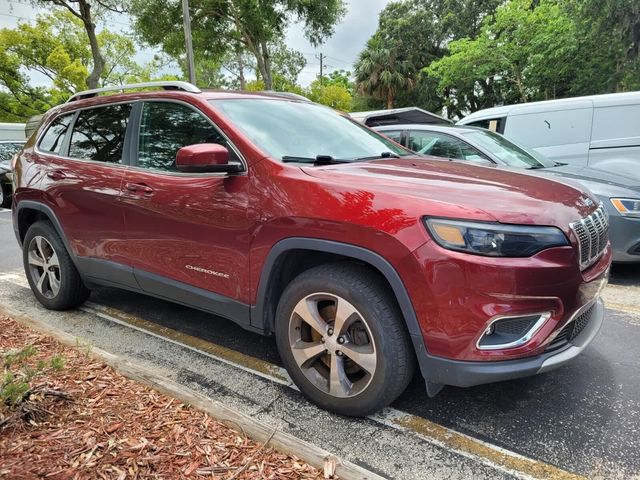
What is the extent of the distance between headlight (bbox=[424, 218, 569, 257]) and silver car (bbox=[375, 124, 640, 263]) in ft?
7.22

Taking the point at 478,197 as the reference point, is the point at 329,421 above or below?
below

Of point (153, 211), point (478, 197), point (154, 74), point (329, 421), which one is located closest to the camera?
point (478, 197)

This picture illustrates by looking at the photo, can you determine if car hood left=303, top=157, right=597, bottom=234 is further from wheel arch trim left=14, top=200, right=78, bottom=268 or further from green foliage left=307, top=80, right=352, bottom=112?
green foliage left=307, top=80, right=352, bottom=112

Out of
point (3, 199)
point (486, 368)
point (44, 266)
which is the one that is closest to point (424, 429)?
point (486, 368)

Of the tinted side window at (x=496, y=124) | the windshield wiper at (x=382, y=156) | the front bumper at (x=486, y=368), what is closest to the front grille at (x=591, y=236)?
the front bumper at (x=486, y=368)

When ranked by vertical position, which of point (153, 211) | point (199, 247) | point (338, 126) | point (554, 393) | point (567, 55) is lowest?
point (554, 393)

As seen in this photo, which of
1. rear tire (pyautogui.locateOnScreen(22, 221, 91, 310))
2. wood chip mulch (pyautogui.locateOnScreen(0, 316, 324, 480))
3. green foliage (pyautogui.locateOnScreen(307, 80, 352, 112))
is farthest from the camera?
green foliage (pyautogui.locateOnScreen(307, 80, 352, 112))

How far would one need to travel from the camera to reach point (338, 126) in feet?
11.1

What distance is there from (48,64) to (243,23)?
54.7 feet

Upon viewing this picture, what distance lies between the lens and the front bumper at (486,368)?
80.7 inches

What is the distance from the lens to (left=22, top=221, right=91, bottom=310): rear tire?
3.93 m

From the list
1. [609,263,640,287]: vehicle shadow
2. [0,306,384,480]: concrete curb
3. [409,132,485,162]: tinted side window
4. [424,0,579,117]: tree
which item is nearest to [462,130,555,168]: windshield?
[409,132,485,162]: tinted side window

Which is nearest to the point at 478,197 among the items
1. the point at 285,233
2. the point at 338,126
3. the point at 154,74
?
the point at 285,233

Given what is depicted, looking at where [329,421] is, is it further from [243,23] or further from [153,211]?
[243,23]
